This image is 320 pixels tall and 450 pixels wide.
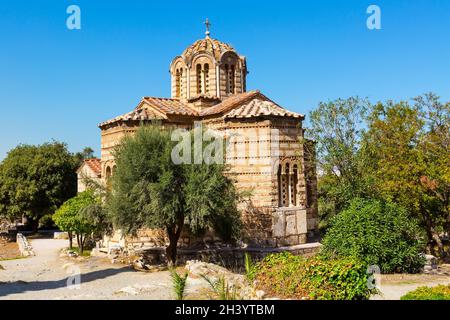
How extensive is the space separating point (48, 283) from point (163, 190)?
5.14 m

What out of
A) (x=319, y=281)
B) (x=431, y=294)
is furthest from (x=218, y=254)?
(x=431, y=294)

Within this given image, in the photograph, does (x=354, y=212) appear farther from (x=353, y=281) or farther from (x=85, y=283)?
(x=85, y=283)

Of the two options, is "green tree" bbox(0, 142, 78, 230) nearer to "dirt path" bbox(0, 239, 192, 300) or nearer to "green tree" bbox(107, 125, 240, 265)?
"dirt path" bbox(0, 239, 192, 300)

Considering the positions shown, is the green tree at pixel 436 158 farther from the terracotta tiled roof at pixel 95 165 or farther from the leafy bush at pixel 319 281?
the terracotta tiled roof at pixel 95 165

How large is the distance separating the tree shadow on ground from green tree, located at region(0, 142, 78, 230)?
727 inches

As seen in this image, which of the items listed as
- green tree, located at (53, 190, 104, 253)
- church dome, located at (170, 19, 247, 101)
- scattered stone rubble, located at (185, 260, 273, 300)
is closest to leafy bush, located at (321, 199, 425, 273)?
scattered stone rubble, located at (185, 260, 273, 300)

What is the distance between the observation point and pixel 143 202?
16.5 m

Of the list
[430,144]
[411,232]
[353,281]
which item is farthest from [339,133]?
[353,281]

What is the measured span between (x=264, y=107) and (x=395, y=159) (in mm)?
5993

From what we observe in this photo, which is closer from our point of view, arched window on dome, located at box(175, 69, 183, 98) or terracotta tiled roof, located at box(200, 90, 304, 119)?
terracotta tiled roof, located at box(200, 90, 304, 119)

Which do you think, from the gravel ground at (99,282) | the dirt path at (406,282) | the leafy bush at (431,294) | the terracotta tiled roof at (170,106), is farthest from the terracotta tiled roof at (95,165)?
the leafy bush at (431,294)

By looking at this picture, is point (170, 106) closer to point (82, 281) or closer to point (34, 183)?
point (82, 281)

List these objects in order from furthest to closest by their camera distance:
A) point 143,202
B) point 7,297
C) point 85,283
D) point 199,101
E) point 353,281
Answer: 1. point 199,101
2. point 143,202
3. point 85,283
4. point 7,297
5. point 353,281

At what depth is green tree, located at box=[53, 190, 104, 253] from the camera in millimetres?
20109
